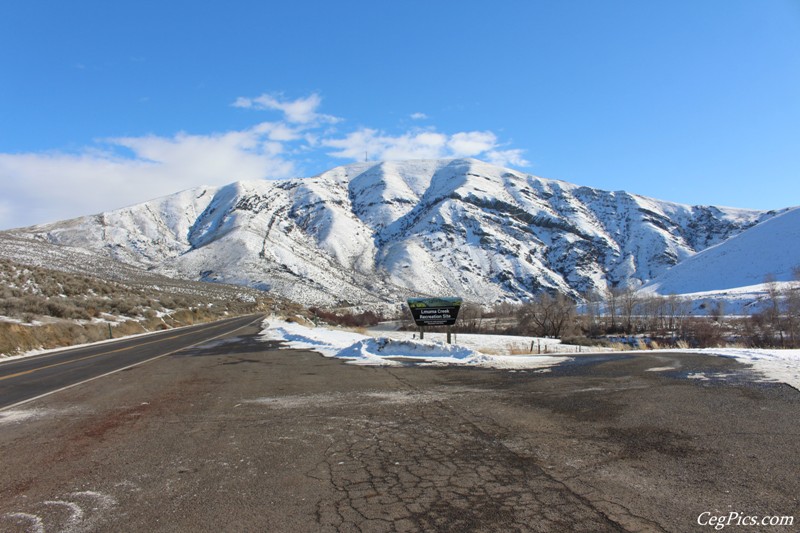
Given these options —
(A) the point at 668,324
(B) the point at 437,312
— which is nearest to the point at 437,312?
(B) the point at 437,312

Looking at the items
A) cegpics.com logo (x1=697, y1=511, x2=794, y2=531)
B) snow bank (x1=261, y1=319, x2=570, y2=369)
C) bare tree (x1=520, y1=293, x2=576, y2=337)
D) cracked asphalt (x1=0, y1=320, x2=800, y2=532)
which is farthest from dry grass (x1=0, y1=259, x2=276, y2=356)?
bare tree (x1=520, y1=293, x2=576, y2=337)

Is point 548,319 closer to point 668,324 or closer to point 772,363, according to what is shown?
point 668,324

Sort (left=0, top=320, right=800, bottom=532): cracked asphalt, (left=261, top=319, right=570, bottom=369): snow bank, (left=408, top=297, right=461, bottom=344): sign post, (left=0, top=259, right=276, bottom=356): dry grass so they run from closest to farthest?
(left=0, top=320, right=800, bottom=532): cracked asphalt
(left=261, top=319, right=570, bottom=369): snow bank
(left=408, top=297, right=461, bottom=344): sign post
(left=0, top=259, right=276, bottom=356): dry grass

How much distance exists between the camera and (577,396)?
7691 millimetres

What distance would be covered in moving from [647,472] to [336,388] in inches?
242

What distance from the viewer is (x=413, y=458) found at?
16.2 feet

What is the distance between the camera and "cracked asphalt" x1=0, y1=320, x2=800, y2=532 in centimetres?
364

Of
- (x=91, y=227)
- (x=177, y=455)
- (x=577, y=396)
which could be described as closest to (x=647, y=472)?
(x=577, y=396)

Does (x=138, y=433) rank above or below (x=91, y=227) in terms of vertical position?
below

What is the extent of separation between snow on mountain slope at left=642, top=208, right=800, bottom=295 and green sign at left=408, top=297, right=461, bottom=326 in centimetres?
12219

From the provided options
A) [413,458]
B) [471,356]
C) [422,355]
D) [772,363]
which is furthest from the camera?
[422,355]

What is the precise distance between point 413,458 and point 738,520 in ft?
9.19

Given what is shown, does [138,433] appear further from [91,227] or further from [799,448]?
[91,227]

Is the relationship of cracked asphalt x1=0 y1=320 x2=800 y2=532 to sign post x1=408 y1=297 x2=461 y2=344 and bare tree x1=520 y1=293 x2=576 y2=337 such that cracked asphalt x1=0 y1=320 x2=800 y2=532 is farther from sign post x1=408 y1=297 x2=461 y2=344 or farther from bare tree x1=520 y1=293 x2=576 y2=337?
bare tree x1=520 y1=293 x2=576 y2=337
